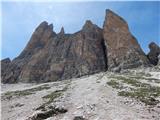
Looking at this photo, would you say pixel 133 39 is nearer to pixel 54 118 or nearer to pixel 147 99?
pixel 147 99

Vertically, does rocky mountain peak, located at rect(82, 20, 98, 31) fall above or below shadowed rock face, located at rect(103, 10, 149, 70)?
above

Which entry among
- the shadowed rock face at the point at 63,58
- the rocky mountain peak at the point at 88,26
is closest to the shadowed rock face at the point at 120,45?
the shadowed rock face at the point at 63,58

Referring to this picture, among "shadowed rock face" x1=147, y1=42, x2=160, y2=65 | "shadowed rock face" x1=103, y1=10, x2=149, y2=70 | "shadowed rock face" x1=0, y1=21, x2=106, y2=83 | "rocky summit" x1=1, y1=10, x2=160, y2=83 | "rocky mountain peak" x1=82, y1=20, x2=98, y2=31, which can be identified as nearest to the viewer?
"shadowed rock face" x1=103, y1=10, x2=149, y2=70

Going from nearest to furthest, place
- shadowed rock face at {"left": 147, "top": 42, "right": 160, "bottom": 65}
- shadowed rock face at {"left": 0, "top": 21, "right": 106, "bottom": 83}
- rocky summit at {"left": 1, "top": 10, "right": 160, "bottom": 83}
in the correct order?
rocky summit at {"left": 1, "top": 10, "right": 160, "bottom": 83}
shadowed rock face at {"left": 147, "top": 42, "right": 160, "bottom": 65}
shadowed rock face at {"left": 0, "top": 21, "right": 106, "bottom": 83}

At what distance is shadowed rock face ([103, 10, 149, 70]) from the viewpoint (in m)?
110

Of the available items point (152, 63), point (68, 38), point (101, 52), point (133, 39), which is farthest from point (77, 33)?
point (152, 63)

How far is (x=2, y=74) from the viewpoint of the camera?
476 ft

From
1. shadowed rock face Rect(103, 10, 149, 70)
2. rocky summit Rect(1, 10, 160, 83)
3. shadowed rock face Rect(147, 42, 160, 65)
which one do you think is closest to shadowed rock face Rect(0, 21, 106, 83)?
rocky summit Rect(1, 10, 160, 83)

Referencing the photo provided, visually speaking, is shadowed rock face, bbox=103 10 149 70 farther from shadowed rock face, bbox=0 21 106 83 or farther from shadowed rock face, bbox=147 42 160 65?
shadowed rock face, bbox=0 21 106 83

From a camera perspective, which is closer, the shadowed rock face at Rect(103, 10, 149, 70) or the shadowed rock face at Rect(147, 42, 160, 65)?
the shadowed rock face at Rect(103, 10, 149, 70)

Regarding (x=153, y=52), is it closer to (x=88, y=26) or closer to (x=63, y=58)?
(x=88, y=26)

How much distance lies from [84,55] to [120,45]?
1622 centimetres

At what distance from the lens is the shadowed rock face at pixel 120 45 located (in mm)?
109544

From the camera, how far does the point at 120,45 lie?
119m
